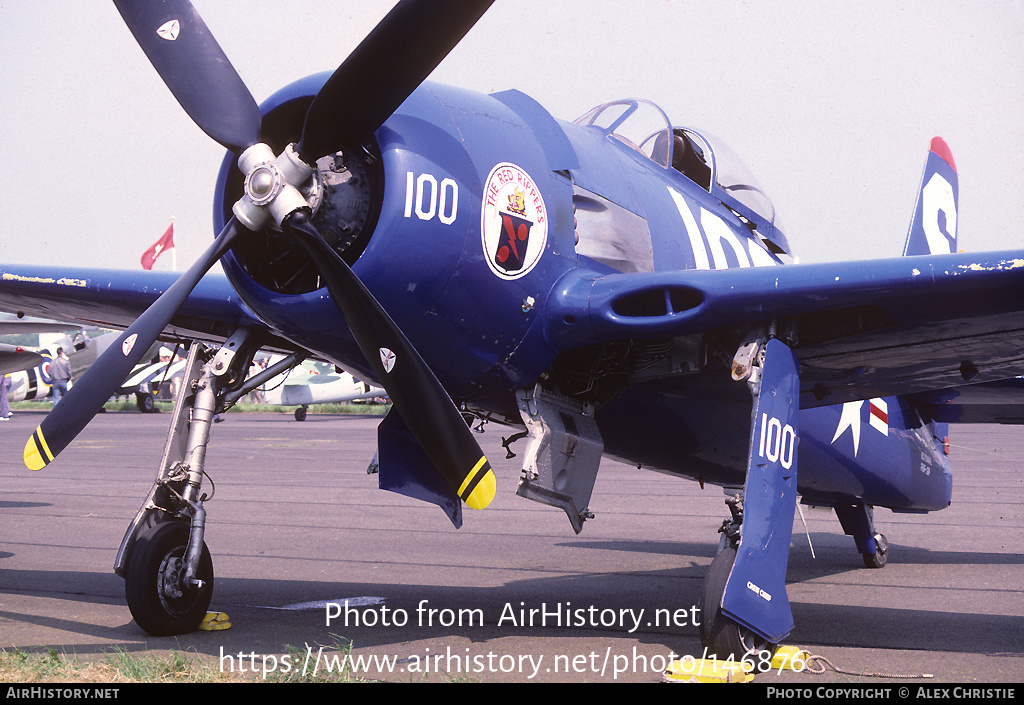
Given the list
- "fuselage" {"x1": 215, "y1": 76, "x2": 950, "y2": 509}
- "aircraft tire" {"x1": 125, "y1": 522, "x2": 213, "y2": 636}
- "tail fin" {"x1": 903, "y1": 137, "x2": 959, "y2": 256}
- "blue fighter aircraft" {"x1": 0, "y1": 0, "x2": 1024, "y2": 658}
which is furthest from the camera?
"tail fin" {"x1": 903, "y1": 137, "x2": 959, "y2": 256}

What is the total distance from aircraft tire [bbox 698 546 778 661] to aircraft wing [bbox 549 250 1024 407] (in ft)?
4.56

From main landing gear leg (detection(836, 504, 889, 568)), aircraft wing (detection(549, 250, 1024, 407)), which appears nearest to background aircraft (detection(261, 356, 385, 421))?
main landing gear leg (detection(836, 504, 889, 568))

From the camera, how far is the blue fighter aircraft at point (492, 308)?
4820 mm

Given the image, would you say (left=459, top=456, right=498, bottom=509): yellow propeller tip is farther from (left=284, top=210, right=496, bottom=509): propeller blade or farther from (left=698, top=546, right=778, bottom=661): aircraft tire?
(left=698, top=546, right=778, bottom=661): aircraft tire

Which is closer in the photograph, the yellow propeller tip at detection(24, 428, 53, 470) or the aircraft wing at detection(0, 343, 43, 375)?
the yellow propeller tip at detection(24, 428, 53, 470)

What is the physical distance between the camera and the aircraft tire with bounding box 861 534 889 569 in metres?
9.43

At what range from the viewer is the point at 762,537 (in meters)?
5.18

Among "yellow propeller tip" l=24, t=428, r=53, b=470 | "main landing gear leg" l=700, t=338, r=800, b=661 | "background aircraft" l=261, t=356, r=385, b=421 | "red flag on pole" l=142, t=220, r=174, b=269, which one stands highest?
"yellow propeller tip" l=24, t=428, r=53, b=470

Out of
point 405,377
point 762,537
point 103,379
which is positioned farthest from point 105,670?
point 762,537

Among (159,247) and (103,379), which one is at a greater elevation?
(103,379)

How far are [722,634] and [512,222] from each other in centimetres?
237

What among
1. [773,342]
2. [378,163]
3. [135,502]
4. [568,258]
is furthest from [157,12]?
[135,502]

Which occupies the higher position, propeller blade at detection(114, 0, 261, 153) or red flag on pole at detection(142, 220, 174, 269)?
propeller blade at detection(114, 0, 261, 153)

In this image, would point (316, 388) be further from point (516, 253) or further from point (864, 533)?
point (516, 253)
